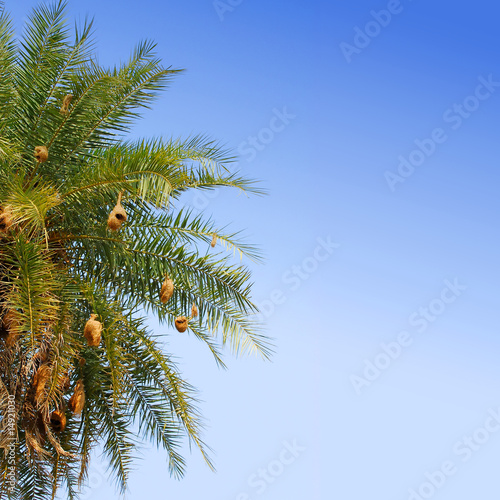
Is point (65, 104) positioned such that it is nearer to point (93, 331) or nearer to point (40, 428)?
point (93, 331)

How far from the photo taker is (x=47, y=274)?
7.56m

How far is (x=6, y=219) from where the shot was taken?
721 cm

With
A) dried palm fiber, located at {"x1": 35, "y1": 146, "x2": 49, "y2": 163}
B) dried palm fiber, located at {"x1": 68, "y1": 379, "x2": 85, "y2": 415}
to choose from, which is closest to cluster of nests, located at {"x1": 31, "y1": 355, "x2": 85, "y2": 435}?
dried palm fiber, located at {"x1": 68, "y1": 379, "x2": 85, "y2": 415}

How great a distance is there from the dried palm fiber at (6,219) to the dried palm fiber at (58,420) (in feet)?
7.75

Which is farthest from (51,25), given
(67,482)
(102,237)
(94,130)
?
(67,482)

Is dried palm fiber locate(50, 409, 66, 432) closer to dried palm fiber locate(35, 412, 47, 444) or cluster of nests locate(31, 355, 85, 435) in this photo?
cluster of nests locate(31, 355, 85, 435)

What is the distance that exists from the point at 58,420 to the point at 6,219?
263 centimetres

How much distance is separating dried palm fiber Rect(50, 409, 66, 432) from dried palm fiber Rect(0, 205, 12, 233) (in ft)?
7.75

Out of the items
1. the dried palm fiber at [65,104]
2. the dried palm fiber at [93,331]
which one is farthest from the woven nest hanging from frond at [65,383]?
the dried palm fiber at [65,104]

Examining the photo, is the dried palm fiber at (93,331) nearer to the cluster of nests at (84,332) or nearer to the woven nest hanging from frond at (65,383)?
the cluster of nests at (84,332)

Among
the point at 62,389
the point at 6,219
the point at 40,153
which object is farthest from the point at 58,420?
the point at 40,153

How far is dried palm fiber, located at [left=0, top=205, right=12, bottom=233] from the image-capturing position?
281 inches

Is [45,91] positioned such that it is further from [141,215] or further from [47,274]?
[47,274]

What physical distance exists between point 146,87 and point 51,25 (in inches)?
60.9
